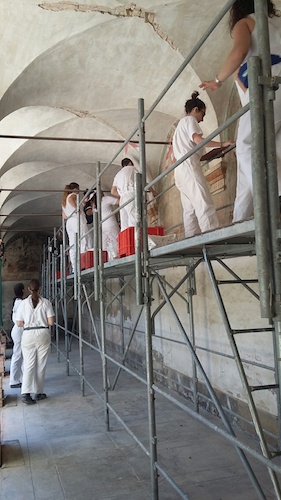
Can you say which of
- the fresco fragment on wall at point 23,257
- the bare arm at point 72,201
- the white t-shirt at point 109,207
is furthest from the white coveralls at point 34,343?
the fresco fragment on wall at point 23,257

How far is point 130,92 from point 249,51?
534 cm

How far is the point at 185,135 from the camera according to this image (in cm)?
402

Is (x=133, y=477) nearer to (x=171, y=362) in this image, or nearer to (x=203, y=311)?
(x=203, y=311)

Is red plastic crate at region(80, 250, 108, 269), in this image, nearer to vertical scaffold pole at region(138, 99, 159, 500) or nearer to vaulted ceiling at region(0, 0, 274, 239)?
vaulted ceiling at region(0, 0, 274, 239)

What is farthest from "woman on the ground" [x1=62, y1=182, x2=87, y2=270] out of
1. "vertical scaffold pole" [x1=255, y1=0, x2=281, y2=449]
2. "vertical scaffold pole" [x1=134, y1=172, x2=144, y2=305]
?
"vertical scaffold pole" [x1=255, y1=0, x2=281, y2=449]

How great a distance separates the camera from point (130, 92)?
25.4 ft

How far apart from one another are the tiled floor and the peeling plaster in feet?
17.6

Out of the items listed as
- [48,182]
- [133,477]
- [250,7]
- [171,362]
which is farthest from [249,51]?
[48,182]

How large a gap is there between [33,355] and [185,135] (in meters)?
4.21

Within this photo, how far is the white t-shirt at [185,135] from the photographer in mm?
3922

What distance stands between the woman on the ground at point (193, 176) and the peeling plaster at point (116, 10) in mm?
2650

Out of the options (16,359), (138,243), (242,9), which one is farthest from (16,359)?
(242,9)

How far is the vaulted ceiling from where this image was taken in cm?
591

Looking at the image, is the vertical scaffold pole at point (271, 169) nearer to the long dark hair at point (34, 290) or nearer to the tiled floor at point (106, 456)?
the tiled floor at point (106, 456)
